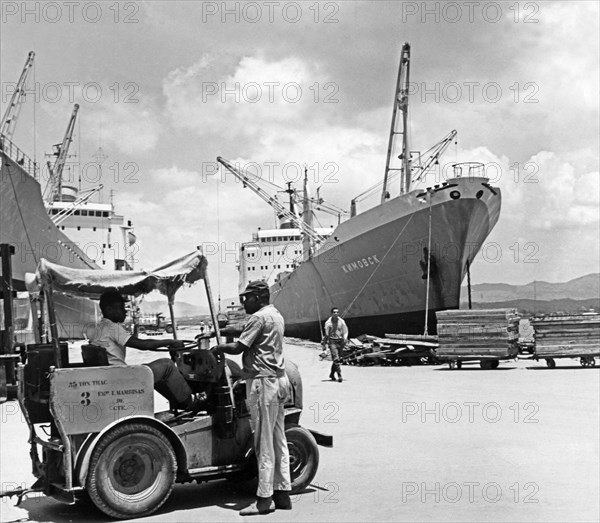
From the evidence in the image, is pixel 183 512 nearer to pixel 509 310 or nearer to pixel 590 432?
pixel 590 432

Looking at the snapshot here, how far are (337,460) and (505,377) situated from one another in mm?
8365

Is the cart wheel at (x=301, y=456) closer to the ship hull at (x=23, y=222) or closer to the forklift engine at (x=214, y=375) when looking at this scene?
the forklift engine at (x=214, y=375)

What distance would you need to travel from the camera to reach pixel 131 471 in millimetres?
4875

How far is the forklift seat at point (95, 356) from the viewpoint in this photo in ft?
16.7

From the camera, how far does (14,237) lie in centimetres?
2512

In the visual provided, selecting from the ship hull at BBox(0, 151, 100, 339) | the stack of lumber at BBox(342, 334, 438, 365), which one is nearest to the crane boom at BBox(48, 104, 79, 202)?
the ship hull at BBox(0, 151, 100, 339)

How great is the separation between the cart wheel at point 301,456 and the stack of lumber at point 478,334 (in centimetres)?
1130

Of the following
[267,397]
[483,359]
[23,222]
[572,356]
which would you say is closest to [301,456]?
[267,397]

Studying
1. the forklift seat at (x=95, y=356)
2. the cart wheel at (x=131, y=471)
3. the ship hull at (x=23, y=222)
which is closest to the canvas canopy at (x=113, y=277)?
the forklift seat at (x=95, y=356)

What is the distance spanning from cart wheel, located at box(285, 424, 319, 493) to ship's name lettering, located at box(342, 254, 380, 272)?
896 inches

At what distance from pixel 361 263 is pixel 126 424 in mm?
24601

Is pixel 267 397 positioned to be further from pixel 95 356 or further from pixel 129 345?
pixel 95 356

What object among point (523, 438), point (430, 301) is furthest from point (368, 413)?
point (430, 301)

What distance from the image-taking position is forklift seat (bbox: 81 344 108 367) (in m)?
5.09
